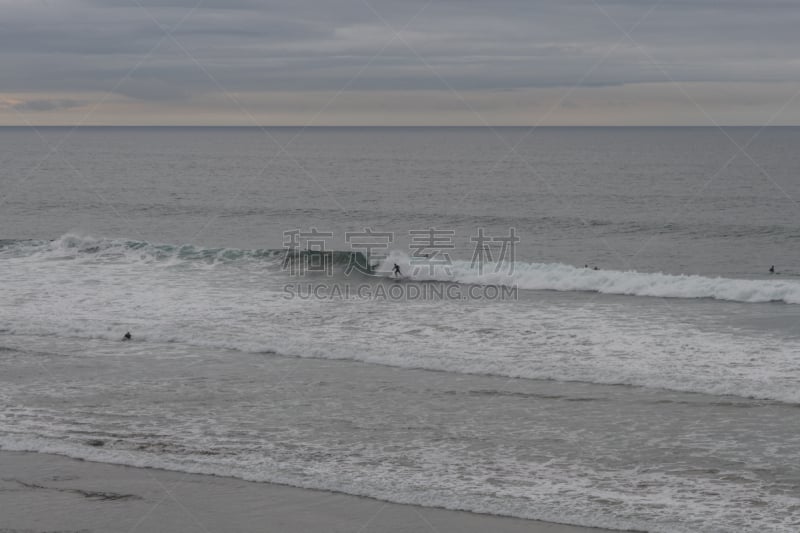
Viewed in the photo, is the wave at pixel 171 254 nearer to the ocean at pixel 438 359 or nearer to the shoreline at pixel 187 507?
the ocean at pixel 438 359

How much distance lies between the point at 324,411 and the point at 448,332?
7010 mm

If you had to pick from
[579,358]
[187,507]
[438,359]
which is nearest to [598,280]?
[579,358]

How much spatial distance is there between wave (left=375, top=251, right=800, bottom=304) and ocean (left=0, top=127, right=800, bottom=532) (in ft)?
0.32

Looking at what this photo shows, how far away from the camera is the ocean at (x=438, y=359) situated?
13.1 m

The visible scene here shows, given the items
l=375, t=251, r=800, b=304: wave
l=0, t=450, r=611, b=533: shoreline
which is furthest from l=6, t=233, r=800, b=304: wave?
l=0, t=450, r=611, b=533: shoreline

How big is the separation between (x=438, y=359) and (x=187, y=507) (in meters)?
8.90

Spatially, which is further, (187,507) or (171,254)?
(171,254)

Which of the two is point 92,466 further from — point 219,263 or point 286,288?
point 219,263

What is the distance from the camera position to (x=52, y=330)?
23.0 meters

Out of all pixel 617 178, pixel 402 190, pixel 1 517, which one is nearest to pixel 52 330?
pixel 1 517

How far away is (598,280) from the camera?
96.8 feet

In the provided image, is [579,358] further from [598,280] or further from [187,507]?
[187,507]

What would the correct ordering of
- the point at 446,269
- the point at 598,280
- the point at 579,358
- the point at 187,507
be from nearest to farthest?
the point at 187,507, the point at 579,358, the point at 598,280, the point at 446,269

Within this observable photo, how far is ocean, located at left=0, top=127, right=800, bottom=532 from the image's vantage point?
43.1 ft
